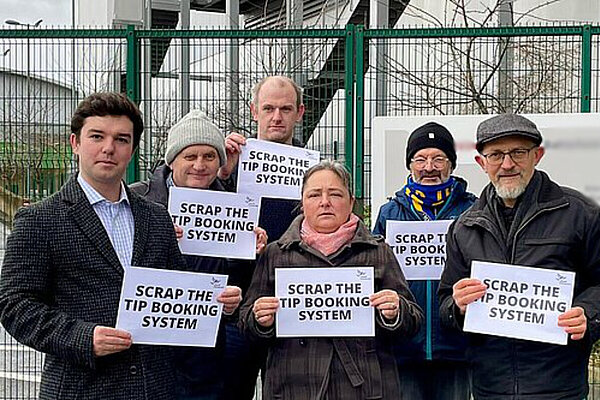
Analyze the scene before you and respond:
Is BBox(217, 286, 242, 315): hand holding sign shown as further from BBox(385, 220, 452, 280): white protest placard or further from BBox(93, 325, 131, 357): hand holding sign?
BBox(385, 220, 452, 280): white protest placard

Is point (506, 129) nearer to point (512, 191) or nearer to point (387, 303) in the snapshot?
point (512, 191)

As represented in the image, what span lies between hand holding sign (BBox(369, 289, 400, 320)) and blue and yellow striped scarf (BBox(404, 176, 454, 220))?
3.18 ft

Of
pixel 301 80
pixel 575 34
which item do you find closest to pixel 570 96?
pixel 575 34

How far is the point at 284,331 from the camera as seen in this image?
396cm

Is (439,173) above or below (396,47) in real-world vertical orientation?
below

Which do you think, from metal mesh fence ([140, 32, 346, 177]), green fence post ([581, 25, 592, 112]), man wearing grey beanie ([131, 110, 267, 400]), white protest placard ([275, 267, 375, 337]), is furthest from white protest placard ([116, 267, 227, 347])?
green fence post ([581, 25, 592, 112])

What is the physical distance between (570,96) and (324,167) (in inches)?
146

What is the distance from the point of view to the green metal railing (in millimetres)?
7105

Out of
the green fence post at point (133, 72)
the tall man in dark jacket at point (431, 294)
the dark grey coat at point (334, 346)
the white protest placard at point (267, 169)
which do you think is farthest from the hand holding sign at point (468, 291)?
the green fence post at point (133, 72)

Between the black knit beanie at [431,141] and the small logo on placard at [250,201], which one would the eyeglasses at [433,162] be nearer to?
the black knit beanie at [431,141]

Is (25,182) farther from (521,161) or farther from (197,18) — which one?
(197,18)

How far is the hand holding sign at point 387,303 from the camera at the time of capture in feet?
12.8

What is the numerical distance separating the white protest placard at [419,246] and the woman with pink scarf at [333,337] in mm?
586

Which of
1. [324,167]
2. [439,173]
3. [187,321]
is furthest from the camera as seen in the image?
[439,173]
